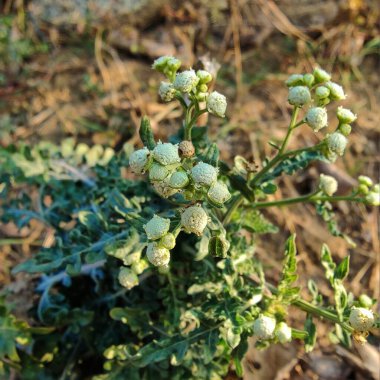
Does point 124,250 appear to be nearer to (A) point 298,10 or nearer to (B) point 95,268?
(B) point 95,268

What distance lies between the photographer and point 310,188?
3715mm

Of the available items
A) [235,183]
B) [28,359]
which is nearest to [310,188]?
[235,183]

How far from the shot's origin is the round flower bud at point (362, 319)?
1.85m

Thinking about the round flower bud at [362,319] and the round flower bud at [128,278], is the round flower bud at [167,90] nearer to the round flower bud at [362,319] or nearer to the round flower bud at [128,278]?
the round flower bud at [128,278]

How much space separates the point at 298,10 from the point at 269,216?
2202 mm

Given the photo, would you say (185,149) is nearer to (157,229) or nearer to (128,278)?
(157,229)

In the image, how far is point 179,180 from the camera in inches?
66.1

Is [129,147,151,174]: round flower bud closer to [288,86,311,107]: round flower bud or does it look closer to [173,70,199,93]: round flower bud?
[173,70,199,93]: round flower bud

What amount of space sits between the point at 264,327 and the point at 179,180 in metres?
0.66

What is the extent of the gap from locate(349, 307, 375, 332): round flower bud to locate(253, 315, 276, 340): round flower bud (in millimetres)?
289

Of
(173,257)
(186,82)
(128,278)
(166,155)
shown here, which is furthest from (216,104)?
(173,257)

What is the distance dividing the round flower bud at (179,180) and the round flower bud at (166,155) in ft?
0.16

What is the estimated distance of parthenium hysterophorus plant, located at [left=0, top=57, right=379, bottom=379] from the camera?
1.84m

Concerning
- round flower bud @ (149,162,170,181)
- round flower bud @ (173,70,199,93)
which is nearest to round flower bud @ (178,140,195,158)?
round flower bud @ (149,162,170,181)
